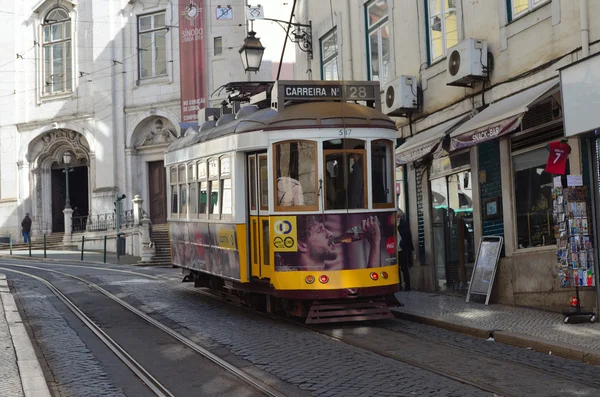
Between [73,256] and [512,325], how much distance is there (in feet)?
84.3

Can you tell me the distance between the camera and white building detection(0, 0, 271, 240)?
3838 cm

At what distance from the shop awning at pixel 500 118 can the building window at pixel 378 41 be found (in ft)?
17.8

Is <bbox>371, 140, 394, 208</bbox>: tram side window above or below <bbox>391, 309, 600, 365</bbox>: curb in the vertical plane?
above

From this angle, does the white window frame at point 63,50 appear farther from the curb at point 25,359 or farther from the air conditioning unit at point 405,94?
the curb at point 25,359

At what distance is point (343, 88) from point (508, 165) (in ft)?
9.98

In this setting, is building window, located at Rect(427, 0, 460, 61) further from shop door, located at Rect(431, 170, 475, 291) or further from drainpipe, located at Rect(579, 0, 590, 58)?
drainpipe, located at Rect(579, 0, 590, 58)

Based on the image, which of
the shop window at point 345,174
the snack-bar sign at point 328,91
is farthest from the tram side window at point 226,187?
the shop window at point 345,174

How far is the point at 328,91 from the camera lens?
12211 mm

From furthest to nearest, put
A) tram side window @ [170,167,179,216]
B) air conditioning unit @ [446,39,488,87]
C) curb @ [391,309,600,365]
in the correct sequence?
1. tram side window @ [170,167,179,216]
2. air conditioning unit @ [446,39,488,87]
3. curb @ [391,309,600,365]

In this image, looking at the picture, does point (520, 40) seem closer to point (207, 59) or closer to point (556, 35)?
point (556, 35)

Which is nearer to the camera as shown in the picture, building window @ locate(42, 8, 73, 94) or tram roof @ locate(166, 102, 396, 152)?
tram roof @ locate(166, 102, 396, 152)

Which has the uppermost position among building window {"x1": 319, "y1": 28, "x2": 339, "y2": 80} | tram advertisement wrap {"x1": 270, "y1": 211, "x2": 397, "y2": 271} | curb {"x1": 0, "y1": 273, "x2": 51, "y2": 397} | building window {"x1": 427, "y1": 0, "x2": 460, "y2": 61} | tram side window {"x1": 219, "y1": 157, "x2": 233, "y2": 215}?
building window {"x1": 319, "y1": 28, "x2": 339, "y2": 80}

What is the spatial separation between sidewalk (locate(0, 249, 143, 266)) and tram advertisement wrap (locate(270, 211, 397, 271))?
1857cm

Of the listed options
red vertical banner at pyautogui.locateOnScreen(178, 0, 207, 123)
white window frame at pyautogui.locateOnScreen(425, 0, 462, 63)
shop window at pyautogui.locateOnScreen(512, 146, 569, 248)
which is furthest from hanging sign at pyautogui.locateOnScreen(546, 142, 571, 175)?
red vertical banner at pyautogui.locateOnScreen(178, 0, 207, 123)
